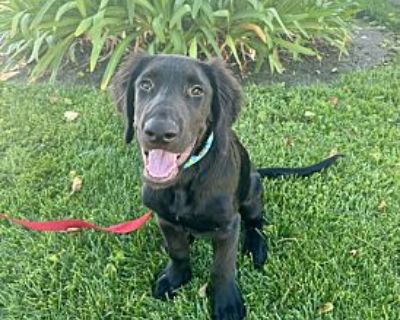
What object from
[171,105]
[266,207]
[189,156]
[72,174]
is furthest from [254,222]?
[72,174]

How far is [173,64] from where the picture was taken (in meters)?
2.14

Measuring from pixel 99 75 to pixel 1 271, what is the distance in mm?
2480

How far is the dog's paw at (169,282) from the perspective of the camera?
8.48 feet

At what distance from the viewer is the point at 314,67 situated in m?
5.04

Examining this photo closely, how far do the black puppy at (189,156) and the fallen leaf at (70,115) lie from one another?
184 cm

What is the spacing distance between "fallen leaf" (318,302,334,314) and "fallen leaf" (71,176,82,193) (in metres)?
1.61

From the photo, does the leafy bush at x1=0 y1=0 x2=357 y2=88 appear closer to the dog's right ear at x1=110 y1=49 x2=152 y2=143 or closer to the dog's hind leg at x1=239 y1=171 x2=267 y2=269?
the dog's hind leg at x1=239 y1=171 x2=267 y2=269

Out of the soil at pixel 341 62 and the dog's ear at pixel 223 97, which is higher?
the dog's ear at pixel 223 97

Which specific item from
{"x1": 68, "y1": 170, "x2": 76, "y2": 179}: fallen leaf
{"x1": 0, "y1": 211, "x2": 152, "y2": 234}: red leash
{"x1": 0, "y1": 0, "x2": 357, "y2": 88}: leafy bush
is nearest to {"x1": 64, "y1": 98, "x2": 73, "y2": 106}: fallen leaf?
{"x1": 0, "y1": 0, "x2": 357, "y2": 88}: leafy bush

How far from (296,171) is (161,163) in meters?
1.34

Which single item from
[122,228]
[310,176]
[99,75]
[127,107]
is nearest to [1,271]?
[122,228]

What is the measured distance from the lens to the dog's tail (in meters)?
3.20

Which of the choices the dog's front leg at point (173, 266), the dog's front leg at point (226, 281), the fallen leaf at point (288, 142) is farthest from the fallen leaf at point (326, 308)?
the fallen leaf at point (288, 142)

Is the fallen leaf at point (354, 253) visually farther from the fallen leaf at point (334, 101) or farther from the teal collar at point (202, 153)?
the fallen leaf at point (334, 101)
